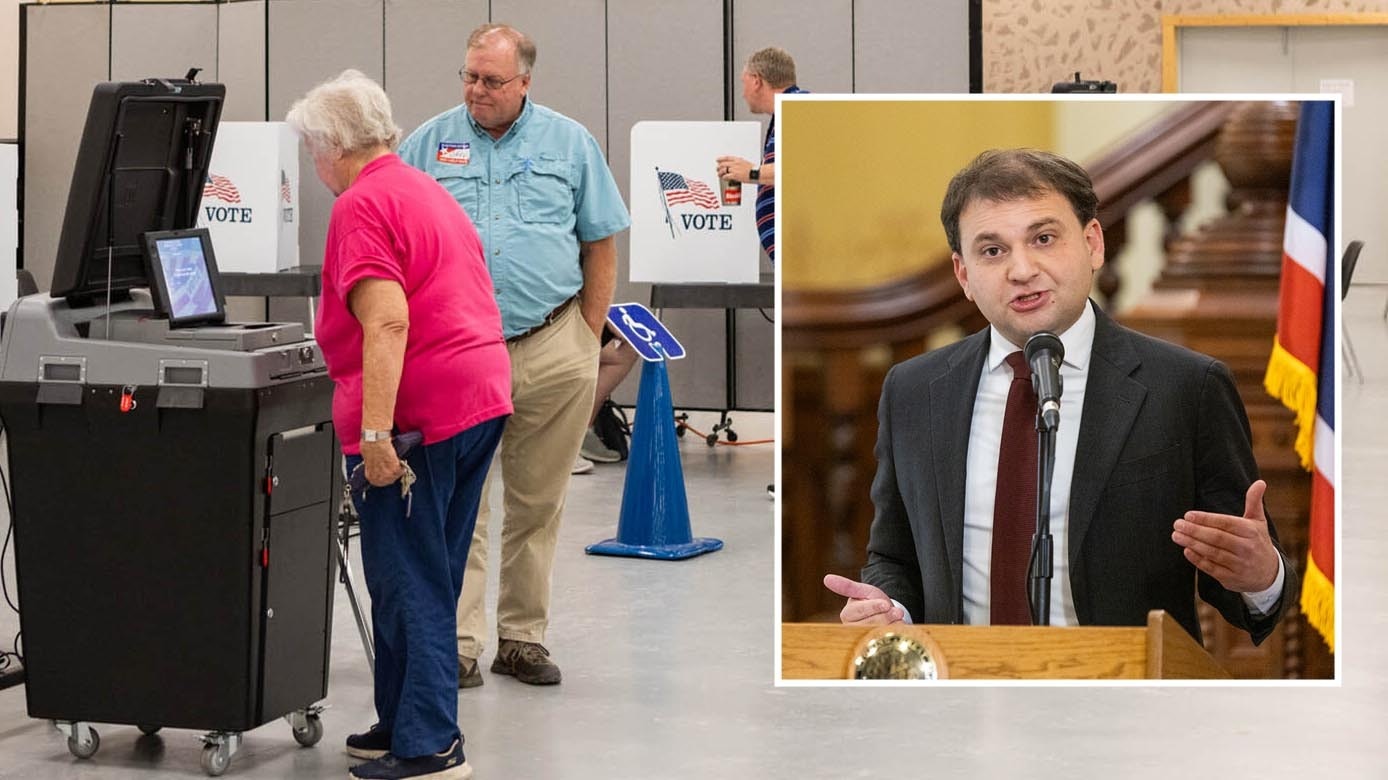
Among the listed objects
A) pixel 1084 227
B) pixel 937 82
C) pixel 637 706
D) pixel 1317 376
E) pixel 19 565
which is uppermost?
pixel 937 82

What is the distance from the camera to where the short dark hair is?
207 centimetres

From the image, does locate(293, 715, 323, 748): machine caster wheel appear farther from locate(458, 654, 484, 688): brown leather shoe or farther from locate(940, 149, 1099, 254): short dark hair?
locate(940, 149, 1099, 254): short dark hair

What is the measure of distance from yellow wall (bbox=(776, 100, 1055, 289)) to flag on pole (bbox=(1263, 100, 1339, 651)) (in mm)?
301

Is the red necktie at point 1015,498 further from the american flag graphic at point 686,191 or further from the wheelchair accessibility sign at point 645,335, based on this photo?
the american flag graphic at point 686,191

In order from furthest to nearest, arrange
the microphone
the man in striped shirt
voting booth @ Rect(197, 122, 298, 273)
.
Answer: voting booth @ Rect(197, 122, 298, 273) < the man in striped shirt < the microphone

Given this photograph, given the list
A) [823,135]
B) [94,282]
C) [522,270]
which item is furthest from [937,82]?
[823,135]

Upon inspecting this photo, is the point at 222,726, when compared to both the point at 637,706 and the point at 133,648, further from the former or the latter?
the point at 637,706

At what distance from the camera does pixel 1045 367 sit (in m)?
2.06

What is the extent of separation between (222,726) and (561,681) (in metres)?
1.03

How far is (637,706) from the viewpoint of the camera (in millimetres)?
4176

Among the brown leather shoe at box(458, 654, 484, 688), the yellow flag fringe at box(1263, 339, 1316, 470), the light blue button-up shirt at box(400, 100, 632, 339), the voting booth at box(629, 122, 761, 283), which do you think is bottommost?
the brown leather shoe at box(458, 654, 484, 688)

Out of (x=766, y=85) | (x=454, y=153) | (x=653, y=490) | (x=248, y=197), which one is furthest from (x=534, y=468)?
(x=248, y=197)

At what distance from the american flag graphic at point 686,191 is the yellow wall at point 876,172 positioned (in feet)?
19.5

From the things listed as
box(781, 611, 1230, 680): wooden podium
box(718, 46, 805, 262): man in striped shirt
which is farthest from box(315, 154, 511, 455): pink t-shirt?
box(718, 46, 805, 262): man in striped shirt
